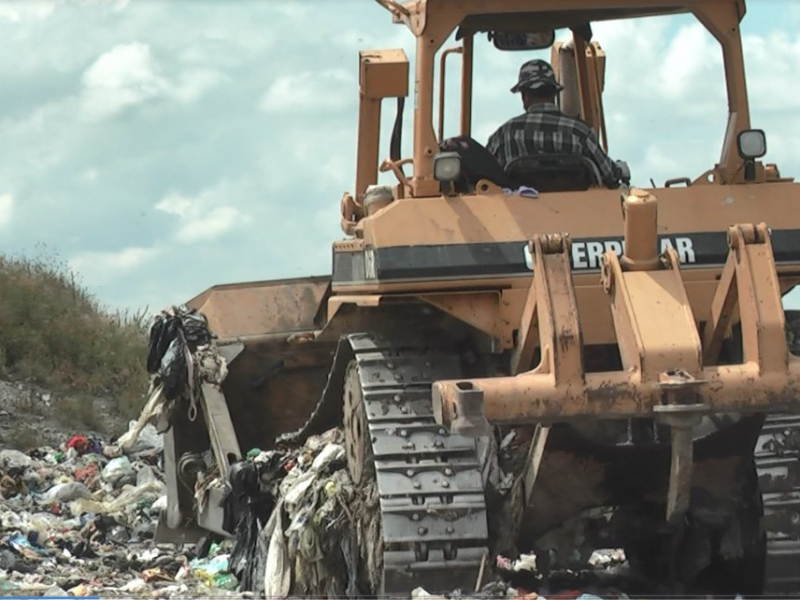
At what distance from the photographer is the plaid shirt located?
7.20 m

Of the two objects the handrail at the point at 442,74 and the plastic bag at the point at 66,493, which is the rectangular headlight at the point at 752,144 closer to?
the handrail at the point at 442,74

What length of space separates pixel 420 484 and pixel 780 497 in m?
1.46

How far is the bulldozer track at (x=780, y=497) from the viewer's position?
6.38 meters

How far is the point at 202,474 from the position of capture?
30.4 feet

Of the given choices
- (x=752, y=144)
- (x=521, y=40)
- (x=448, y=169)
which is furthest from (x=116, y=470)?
(x=752, y=144)

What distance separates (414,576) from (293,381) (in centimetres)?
384

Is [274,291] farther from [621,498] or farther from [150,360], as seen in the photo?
[621,498]

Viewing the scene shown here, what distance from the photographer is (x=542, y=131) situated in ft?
23.7

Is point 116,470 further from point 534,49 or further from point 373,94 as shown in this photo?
point 534,49

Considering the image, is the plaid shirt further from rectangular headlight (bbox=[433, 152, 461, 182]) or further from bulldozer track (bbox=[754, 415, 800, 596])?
bulldozer track (bbox=[754, 415, 800, 596])

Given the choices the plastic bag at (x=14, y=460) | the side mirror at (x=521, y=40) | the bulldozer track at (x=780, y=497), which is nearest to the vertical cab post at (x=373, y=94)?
the side mirror at (x=521, y=40)

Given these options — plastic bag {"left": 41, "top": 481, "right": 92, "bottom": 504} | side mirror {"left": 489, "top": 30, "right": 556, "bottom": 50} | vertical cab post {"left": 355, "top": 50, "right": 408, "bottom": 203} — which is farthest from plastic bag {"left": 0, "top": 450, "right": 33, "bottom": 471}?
side mirror {"left": 489, "top": 30, "right": 556, "bottom": 50}

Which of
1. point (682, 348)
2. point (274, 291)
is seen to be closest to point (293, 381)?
point (274, 291)

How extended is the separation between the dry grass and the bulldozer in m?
9.49
